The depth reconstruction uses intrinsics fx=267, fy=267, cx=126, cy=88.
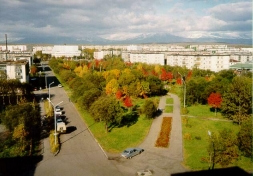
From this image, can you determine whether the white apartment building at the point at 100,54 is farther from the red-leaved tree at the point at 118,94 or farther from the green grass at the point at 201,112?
the green grass at the point at 201,112

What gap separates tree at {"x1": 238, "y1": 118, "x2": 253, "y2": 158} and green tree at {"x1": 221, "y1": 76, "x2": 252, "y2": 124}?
29.8 feet

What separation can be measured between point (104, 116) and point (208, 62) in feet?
226

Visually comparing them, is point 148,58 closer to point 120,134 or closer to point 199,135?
point 199,135

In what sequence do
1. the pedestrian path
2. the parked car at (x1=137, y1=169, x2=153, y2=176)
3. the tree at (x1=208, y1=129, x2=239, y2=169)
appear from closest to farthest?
the parked car at (x1=137, y1=169, x2=153, y2=176) → the tree at (x1=208, y1=129, x2=239, y2=169) → the pedestrian path

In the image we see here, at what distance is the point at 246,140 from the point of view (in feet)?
72.0

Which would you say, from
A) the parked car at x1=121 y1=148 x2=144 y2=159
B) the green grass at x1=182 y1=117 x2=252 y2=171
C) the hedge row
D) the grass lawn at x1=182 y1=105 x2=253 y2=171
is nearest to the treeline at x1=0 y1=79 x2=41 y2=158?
the parked car at x1=121 y1=148 x2=144 y2=159

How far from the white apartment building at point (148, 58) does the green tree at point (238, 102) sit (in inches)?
3055

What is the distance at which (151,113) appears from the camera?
34312 mm

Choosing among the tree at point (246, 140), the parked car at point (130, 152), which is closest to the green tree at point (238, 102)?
the tree at point (246, 140)

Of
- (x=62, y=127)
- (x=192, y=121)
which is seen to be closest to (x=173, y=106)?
(x=192, y=121)

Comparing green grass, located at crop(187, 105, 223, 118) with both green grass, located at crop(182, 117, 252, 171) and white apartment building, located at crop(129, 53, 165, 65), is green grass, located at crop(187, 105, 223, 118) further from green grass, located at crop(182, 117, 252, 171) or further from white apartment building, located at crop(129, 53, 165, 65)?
white apartment building, located at crop(129, 53, 165, 65)

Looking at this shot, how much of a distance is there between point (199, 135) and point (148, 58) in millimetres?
87874

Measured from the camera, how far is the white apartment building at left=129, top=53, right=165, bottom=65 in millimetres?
110750

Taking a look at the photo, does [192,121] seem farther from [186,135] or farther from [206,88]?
[206,88]
